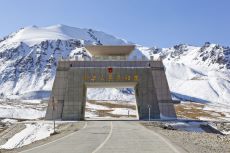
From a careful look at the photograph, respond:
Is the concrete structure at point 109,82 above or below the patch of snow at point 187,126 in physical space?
above

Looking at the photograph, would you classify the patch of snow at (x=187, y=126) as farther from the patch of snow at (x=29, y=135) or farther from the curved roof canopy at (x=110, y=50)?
the curved roof canopy at (x=110, y=50)

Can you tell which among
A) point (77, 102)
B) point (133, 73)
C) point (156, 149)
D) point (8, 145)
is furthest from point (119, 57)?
point (156, 149)

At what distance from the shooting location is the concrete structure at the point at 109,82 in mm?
64875

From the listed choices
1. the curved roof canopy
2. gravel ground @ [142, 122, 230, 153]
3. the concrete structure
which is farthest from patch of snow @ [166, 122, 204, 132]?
the curved roof canopy

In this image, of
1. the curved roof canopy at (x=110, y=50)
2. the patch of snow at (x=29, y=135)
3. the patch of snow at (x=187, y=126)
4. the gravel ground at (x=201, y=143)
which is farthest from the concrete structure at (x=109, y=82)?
the gravel ground at (x=201, y=143)

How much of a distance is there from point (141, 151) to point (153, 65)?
1884 inches

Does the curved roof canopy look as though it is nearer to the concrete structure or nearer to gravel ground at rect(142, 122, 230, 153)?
the concrete structure

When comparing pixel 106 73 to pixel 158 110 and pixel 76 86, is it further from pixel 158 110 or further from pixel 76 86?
pixel 158 110

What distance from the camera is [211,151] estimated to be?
71.3 ft

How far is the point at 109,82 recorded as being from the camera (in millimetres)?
67062

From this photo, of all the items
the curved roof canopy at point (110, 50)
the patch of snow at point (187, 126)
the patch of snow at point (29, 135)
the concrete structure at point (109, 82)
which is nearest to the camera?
the patch of snow at point (29, 135)

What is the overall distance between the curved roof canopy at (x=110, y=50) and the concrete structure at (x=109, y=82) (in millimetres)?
4949

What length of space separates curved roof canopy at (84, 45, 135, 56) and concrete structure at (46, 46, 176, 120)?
4.95 metres

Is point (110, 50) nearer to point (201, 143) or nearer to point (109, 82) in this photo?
point (109, 82)
